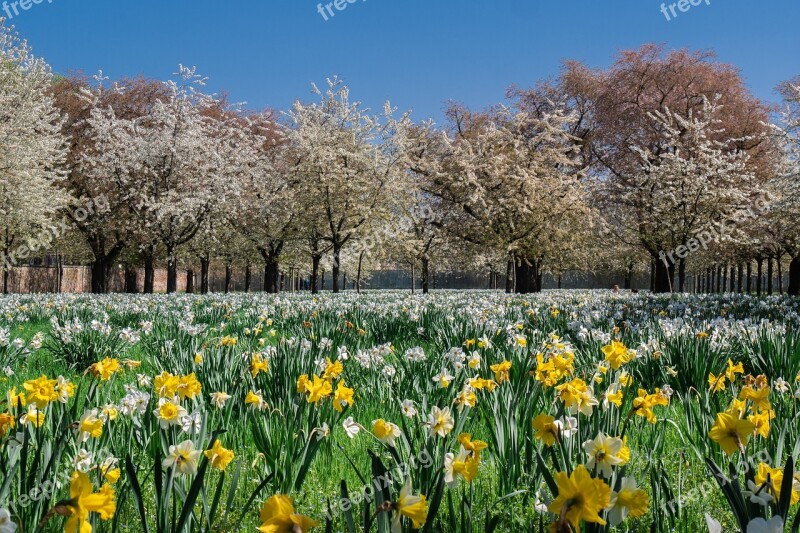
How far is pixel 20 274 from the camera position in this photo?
36906 millimetres

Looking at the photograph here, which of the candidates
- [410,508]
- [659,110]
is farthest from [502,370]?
[659,110]

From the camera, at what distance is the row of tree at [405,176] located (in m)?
21.3

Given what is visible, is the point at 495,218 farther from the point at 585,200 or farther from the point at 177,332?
the point at 177,332

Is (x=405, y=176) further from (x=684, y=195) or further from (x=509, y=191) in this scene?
(x=684, y=195)

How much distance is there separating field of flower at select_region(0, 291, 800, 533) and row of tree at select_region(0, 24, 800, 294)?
1816 centimetres

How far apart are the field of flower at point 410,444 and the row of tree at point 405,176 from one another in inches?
715

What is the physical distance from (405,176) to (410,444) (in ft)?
79.9

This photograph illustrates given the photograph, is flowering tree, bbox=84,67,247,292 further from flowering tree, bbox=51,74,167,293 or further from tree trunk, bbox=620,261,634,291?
tree trunk, bbox=620,261,634,291

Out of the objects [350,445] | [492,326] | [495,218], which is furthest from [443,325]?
[495,218]

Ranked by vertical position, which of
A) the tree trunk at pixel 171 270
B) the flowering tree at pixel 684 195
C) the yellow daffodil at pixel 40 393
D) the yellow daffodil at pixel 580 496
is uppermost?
the flowering tree at pixel 684 195

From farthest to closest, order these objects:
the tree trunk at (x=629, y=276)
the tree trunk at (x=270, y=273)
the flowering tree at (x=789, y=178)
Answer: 1. the tree trunk at (x=629, y=276)
2. the tree trunk at (x=270, y=273)
3. the flowering tree at (x=789, y=178)

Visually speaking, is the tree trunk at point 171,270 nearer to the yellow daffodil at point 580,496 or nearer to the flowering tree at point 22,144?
the flowering tree at point 22,144

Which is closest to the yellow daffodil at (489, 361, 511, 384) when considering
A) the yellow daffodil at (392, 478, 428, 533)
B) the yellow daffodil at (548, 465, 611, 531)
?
the yellow daffodil at (392, 478, 428, 533)

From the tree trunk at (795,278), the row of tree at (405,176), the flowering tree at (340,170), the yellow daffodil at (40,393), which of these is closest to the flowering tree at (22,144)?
the row of tree at (405,176)
